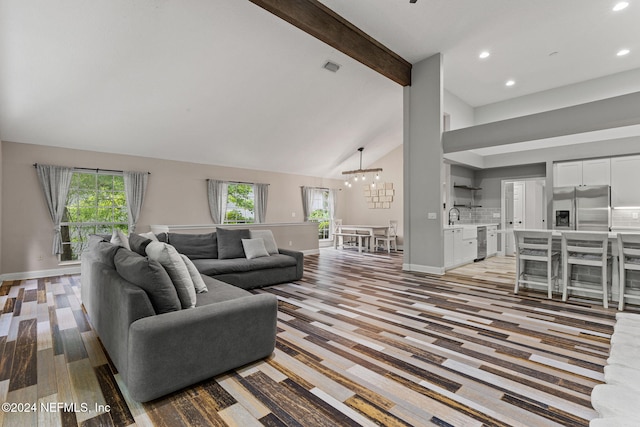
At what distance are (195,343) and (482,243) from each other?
23.6ft

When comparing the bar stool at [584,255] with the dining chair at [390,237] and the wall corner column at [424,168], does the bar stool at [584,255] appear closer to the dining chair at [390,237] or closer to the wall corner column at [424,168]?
the wall corner column at [424,168]

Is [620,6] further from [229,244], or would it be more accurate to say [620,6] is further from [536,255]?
[229,244]

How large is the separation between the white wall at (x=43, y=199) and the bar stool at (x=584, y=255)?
22.8 ft

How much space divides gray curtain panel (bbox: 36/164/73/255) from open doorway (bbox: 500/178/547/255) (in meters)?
10.1

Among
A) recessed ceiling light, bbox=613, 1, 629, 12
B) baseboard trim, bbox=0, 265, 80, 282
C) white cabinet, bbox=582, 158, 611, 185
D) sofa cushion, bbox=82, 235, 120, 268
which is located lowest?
baseboard trim, bbox=0, 265, 80, 282

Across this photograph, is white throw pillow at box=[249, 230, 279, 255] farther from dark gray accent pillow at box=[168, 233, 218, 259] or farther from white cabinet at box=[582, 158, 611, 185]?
white cabinet at box=[582, 158, 611, 185]

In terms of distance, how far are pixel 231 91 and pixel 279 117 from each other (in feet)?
4.40

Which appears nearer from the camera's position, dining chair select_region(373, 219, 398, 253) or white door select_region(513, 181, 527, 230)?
white door select_region(513, 181, 527, 230)

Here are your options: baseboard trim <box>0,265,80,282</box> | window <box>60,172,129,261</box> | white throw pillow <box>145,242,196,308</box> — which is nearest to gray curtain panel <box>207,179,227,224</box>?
window <box>60,172,129,261</box>

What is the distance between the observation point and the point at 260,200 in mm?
8742

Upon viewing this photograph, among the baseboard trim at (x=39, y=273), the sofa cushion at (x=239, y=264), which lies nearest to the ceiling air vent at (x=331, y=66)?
the sofa cushion at (x=239, y=264)

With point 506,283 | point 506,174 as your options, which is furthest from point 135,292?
point 506,174

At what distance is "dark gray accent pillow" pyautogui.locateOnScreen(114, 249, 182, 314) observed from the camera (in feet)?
6.67

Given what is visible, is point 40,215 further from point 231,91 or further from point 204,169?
point 231,91
